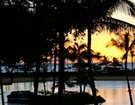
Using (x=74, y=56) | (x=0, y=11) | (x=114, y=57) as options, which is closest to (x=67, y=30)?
(x=0, y=11)

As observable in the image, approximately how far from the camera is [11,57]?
19875 millimetres

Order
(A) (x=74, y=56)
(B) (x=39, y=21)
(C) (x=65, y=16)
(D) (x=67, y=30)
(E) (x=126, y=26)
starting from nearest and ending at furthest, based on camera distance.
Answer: (B) (x=39, y=21)
(C) (x=65, y=16)
(D) (x=67, y=30)
(E) (x=126, y=26)
(A) (x=74, y=56)

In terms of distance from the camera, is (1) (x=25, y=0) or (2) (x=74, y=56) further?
(2) (x=74, y=56)

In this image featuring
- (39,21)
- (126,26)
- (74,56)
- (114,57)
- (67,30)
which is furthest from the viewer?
(114,57)

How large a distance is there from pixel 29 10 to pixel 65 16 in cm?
232

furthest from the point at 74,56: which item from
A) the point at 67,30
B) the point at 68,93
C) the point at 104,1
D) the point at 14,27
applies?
the point at 14,27

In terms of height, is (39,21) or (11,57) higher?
(39,21)

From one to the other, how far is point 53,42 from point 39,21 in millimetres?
1991

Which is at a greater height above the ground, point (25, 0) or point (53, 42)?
point (25, 0)

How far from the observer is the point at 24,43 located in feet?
63.8

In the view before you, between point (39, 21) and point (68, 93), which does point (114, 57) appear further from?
point (39, 21)

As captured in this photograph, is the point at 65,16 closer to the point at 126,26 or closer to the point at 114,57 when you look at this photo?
the point at 126,26

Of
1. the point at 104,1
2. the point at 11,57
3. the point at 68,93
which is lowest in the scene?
the point at 68,93

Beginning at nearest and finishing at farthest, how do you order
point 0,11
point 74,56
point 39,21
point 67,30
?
point 0,11 < point 39,21 < point 67,30 < point 74,56
